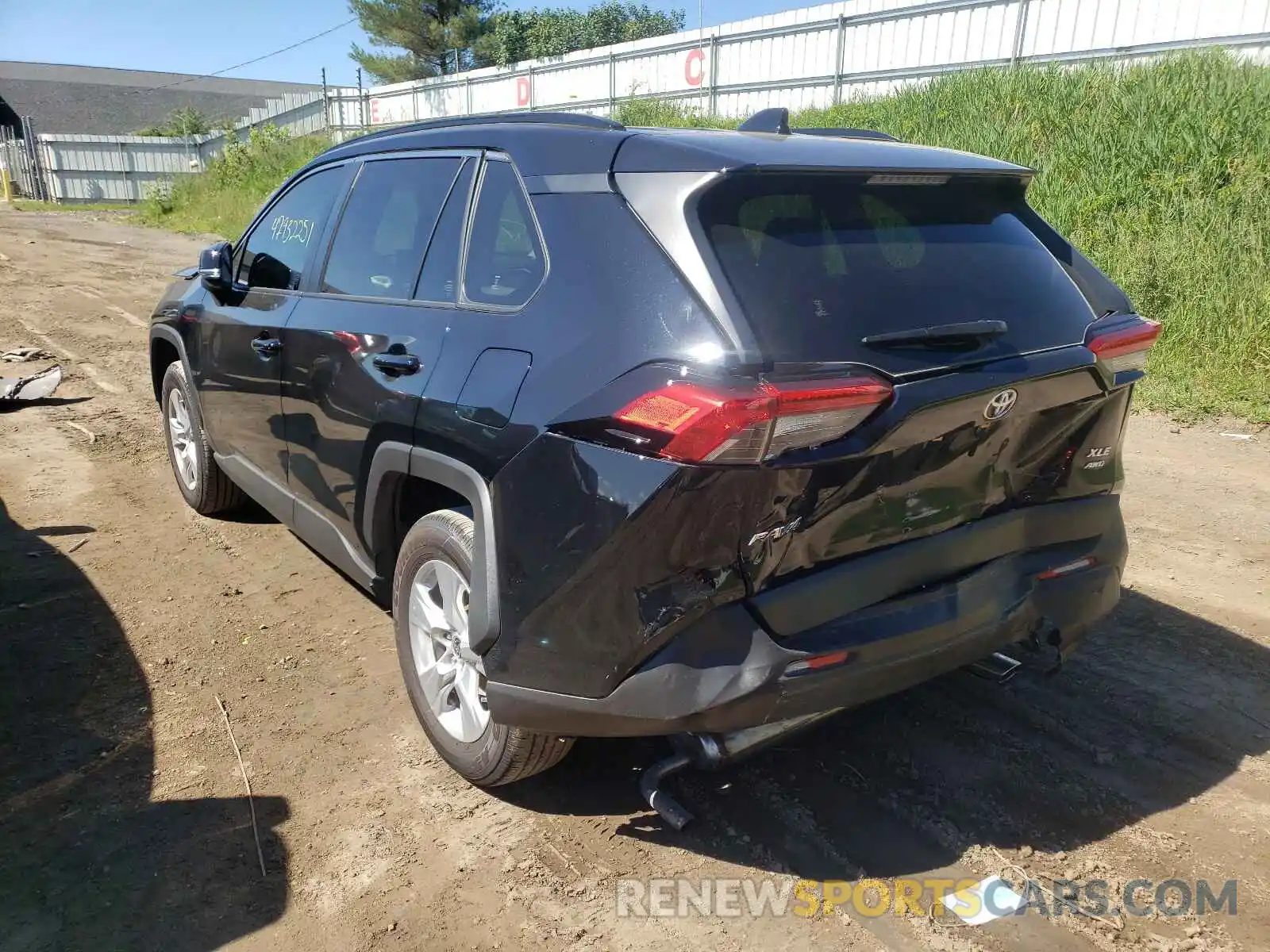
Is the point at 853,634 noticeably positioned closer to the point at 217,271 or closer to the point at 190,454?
the point at 217,271

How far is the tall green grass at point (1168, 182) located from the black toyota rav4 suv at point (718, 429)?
4954 millimetres

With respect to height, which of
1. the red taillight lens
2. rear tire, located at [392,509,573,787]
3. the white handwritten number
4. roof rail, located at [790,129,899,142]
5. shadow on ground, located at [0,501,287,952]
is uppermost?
roof rail, located at [790,129,899,142]

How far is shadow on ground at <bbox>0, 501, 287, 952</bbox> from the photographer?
7.98 ft

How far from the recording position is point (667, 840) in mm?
2709

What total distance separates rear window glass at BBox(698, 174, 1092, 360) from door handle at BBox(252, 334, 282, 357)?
219 cm

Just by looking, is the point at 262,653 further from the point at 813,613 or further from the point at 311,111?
the point at 311,111

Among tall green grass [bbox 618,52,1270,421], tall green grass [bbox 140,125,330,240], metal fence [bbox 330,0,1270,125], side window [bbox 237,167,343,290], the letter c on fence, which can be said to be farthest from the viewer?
tall green grass [bbox 140,125,330,240]

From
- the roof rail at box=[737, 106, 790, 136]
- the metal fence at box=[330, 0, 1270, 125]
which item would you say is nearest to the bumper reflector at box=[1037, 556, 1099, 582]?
the roof rail at box=[737, 106, 790, 136]

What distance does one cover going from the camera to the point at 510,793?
2951 millimetres

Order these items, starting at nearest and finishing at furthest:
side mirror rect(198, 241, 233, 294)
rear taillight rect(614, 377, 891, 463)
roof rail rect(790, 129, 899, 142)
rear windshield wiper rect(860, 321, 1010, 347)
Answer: rear taillight rect(614, 377, 891, 463), rear windshield wiper rect(860, 321, 1010, 347), roof rail rect(790, 129, 899, 142), side mirror rect(198, 241, 233, 294)

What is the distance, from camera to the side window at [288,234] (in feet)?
13.0

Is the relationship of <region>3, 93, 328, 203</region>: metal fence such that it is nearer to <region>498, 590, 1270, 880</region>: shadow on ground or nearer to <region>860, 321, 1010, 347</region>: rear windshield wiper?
<region>498, 590, 1270, 880</region>: shadow on ground

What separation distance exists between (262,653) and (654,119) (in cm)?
1615

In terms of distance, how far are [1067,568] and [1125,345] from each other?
2.20ft
